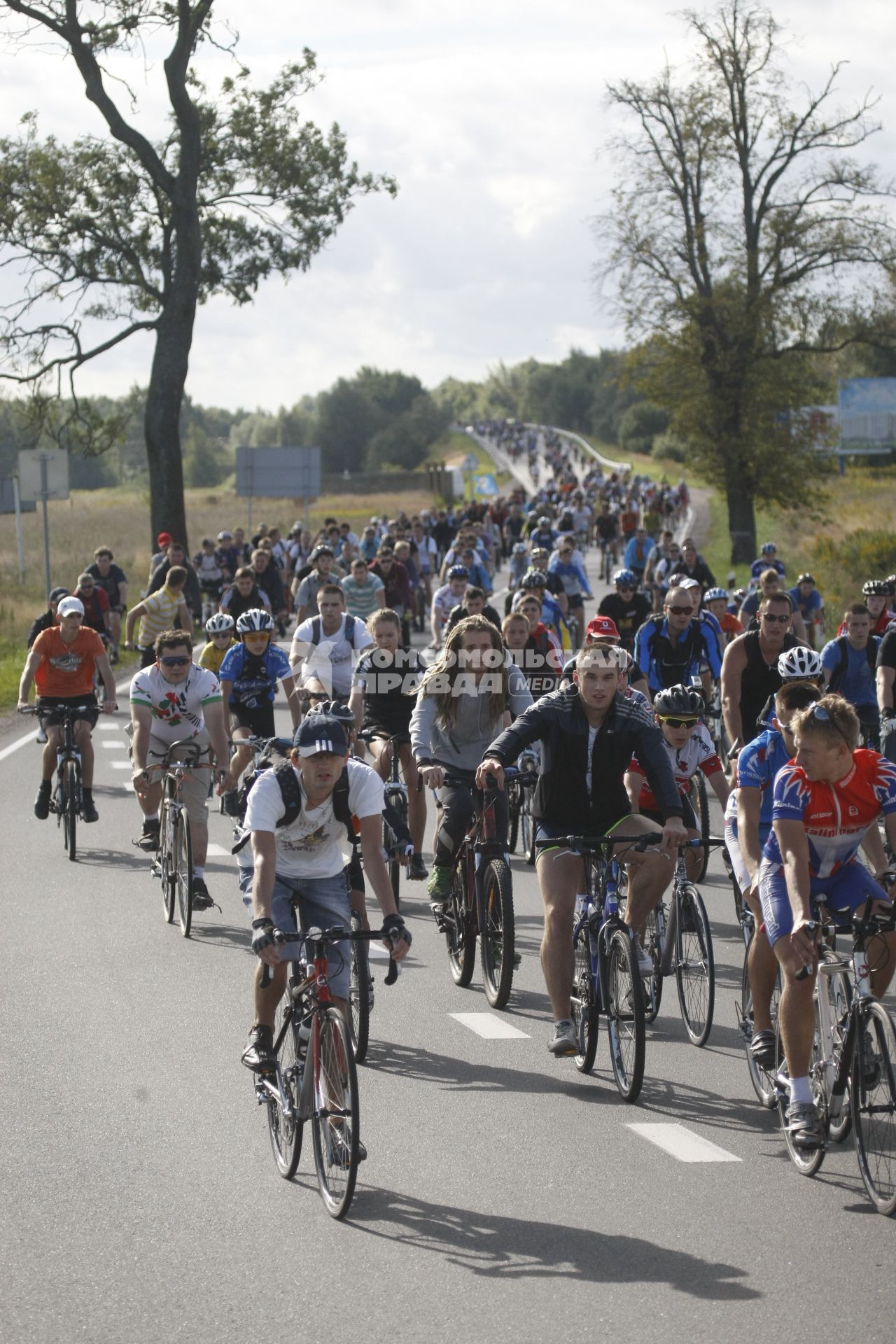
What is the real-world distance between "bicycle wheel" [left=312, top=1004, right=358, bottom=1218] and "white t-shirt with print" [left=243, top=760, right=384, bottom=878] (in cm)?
85

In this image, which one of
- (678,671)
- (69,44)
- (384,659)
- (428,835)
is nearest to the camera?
(384,659)

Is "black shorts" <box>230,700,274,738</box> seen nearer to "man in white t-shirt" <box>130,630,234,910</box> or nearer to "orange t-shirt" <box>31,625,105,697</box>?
"man in white t-shirt" <box>130,630,234,910</box>

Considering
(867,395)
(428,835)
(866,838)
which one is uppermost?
(867,395)

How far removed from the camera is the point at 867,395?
8856 centimetres

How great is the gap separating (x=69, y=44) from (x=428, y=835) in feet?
84.0

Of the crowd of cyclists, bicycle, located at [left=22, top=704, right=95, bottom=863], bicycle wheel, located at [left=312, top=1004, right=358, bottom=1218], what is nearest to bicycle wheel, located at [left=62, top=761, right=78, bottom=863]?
bicycle, located at [left=22, top=704, right=95, bottom=863]

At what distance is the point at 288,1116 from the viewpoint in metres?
6.36

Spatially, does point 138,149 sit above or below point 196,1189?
above

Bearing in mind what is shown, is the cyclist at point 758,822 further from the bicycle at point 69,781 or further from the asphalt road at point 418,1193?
the bicycle at point 69,781

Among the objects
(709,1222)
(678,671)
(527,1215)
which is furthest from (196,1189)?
(678,671)

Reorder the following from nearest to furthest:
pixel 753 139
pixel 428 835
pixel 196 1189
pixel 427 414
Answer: pixel 196 1189
pixel 428 835
pixel 753 139
pixel 427 414

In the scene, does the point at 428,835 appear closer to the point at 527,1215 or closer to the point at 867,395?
the point at 527,1215

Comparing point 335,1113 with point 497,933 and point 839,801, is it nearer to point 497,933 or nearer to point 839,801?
point 839,801

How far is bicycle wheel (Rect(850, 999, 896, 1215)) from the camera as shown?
583 cm
